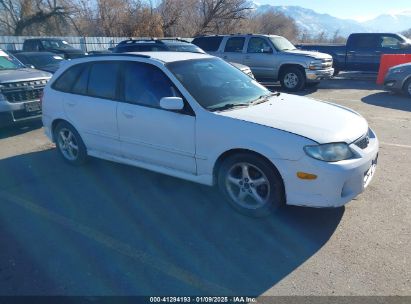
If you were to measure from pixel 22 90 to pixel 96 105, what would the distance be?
3.23m

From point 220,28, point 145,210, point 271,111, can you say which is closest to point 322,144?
point 271,111

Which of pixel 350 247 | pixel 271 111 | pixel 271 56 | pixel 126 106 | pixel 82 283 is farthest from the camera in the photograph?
pixel 271 56

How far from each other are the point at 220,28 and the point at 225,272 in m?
34.5

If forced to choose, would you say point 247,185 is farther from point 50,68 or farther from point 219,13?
point 219,13

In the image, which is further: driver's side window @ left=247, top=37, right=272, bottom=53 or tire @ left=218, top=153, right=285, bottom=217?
driver's side window @ left=247, top=37, right=272, bottom=53

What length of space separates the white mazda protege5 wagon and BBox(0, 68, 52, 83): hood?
7.79 ft

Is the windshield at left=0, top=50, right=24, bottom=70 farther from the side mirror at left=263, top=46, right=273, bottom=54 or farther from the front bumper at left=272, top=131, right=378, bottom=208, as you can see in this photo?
the side mirror at left=263, top=46, right=273, bottom=54

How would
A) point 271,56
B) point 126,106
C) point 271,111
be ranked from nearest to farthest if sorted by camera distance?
point 271,111, point 126,106, point 271,56

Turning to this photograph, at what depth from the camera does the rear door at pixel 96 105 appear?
14.7ft

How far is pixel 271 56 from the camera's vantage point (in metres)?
11.9

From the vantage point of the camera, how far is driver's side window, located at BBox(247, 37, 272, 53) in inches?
476

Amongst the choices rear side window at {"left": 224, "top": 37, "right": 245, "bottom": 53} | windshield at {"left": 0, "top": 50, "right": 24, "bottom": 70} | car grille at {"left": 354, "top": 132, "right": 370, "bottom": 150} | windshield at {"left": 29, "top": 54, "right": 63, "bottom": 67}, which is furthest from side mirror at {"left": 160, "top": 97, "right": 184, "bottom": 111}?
rear side window at {"left": 224, "top": 37, "right": 245, "bottom": 53}

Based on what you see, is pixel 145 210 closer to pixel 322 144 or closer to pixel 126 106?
pixel 126 106

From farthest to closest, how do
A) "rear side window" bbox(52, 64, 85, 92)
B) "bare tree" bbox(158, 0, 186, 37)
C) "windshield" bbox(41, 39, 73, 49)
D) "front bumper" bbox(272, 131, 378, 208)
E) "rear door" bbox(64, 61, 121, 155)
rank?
1. "bare tree" bbox(158, 0, 186, 37)
2. "windshield" bbox(41, 39, 73, 49)
3. "rear side window" bbox(52, 64, 85, 92)
4. "rear door" bbox(64, 61, 121, 155)
5. "front bumper" bbox(272, 131, 378, 208)
